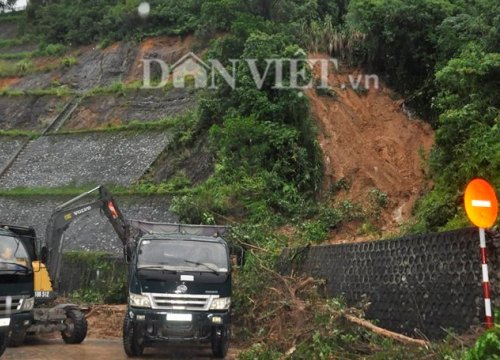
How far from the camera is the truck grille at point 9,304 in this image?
1025cm

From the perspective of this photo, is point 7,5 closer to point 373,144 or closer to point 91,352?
point 373,144

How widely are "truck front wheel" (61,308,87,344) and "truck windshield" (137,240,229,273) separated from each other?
354 cm

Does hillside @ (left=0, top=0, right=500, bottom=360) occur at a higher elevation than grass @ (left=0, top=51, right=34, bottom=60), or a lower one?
lower

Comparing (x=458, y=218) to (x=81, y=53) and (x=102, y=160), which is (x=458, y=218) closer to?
(x=102, y=160)

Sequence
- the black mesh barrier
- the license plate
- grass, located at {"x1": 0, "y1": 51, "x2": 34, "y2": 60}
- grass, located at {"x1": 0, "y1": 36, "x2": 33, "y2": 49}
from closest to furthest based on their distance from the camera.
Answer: the black mesh barrier, the license plate, grass, located at {"x1": 0, "y1": 51, "x2": 34, "y2": 60}, grass, located at {"x1": 0, "y1": 36, "x2": 33, "y2": 49}

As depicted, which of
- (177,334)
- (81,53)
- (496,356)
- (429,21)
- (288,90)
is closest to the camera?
(496,356)

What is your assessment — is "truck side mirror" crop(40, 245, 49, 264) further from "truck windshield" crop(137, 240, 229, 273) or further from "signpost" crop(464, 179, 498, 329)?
"signpost" crop(464, 179, 498, 329)

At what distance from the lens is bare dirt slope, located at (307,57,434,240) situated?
77.4ft

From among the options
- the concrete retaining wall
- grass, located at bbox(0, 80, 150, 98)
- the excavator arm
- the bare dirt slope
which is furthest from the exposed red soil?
the excavator arm

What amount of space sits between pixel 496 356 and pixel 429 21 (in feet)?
72.9

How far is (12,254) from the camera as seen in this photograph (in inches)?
439

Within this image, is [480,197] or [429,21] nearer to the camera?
[480,197]

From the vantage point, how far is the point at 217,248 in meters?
12.1

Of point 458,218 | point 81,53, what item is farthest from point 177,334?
point 81,53
